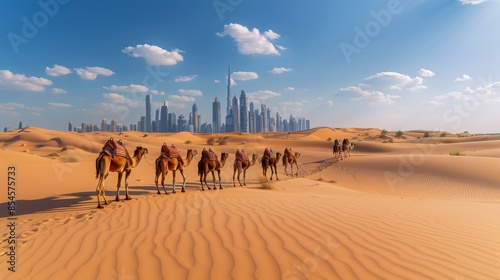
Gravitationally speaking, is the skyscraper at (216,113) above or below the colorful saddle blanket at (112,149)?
above

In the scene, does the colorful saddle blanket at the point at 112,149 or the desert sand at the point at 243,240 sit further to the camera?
the colorful saddle blanket at the point at 112,149

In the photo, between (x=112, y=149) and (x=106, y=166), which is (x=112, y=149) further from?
(x=106, y=166)

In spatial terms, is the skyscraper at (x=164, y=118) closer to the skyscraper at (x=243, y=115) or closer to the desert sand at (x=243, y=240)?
the skyscraper at (x=243, y=115)

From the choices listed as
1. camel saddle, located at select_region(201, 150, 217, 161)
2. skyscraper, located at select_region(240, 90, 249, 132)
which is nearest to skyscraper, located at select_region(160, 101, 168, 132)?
skyscraper, located at select_region(240, 90, 249, 132)

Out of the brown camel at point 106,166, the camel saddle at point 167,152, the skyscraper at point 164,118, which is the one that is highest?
the skyscraper at point 164,118

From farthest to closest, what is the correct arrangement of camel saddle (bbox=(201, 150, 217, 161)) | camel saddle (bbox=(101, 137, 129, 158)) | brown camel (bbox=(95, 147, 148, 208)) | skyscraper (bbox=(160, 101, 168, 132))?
skyscraper (bbox=(160, 101, 168, 132)) → camel saddle (bbox=(201, 150, 217, 161)) → camel saddle (bbox=(101, 137, 129, 158)) → brown camel (bbox=(95, 147, 148, 208))

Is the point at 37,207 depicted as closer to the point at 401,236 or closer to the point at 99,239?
the point at 99,239

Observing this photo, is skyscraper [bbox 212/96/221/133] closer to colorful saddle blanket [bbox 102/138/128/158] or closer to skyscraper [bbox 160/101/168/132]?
skyscraper [bbox 160/101/168/132]

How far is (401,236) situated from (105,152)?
7.24 m

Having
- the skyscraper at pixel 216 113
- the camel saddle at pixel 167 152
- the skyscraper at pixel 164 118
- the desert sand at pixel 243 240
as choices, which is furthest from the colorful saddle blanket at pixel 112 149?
the skyscraper at pixel 216 113

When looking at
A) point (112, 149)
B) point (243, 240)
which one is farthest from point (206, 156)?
point (243, 240)

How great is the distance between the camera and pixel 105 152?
26.4ft

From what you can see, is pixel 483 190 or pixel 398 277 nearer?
pixel 398 277

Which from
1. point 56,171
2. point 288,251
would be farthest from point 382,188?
point 56,171
